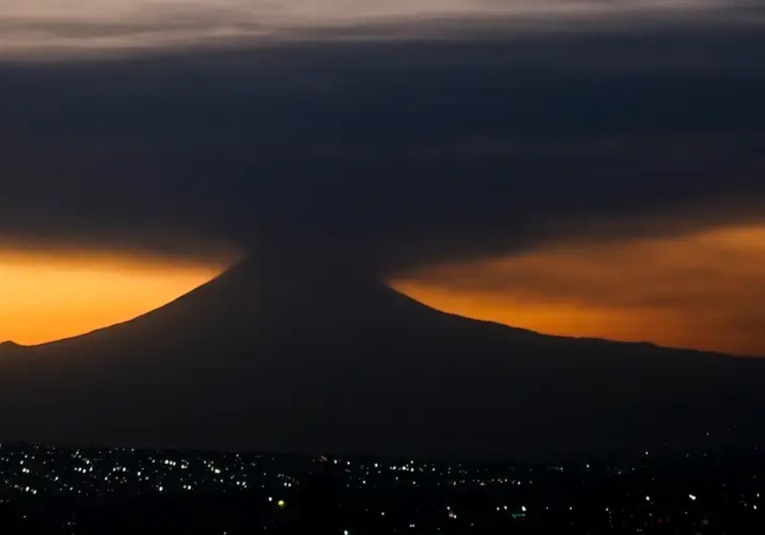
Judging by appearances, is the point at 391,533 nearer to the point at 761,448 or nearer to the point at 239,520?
the point at 239,520

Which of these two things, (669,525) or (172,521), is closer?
(669,525)

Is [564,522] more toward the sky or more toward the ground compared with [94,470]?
more toward the ground

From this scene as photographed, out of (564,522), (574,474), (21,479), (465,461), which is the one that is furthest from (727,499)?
(465,461)

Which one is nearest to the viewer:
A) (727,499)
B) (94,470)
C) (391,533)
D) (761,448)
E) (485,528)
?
(391,533)

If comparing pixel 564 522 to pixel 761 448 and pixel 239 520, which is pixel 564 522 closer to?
Result: pixel 239 520

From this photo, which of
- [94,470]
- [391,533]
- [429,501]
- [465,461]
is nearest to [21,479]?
[94,470]

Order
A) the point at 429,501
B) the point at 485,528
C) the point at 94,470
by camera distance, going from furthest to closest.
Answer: the point at 94,470, the point at 429,501, the point at 485,528
